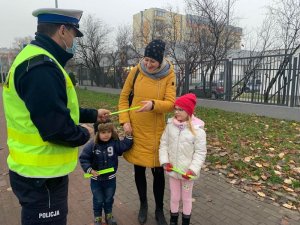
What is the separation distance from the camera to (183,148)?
3062mm

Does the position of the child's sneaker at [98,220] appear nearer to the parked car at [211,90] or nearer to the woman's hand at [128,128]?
the woman's hand at [128,128]

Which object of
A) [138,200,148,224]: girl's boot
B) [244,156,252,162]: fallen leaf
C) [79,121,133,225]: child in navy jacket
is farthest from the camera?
[244,156,252,162]: fallen leaf

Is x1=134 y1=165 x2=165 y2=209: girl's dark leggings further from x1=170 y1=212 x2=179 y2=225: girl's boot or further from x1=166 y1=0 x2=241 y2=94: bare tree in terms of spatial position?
x1=166 y1=0 x2=241 y2=94: bare tree

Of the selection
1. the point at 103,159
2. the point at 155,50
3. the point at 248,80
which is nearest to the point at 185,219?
the point at 103,159

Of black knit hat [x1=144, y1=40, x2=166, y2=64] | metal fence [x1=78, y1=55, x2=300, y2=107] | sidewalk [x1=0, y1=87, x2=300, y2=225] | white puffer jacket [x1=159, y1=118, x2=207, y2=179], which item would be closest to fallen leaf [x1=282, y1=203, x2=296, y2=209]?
sidewalk [x1=0, y1=87, x2=300, y2=225]

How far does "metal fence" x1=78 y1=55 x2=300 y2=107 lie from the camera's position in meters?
9.48

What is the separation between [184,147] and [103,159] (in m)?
0.89

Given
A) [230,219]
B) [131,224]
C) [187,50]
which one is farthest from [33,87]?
[187,50]

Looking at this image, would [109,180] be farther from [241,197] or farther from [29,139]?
[241,197]

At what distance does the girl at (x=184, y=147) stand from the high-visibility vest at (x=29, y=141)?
1365 mm

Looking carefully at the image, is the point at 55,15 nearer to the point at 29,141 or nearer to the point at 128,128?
the point at 29,141

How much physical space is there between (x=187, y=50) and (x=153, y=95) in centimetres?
1252

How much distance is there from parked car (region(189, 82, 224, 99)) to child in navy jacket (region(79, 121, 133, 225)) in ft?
30.5

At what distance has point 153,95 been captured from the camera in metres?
3.16
